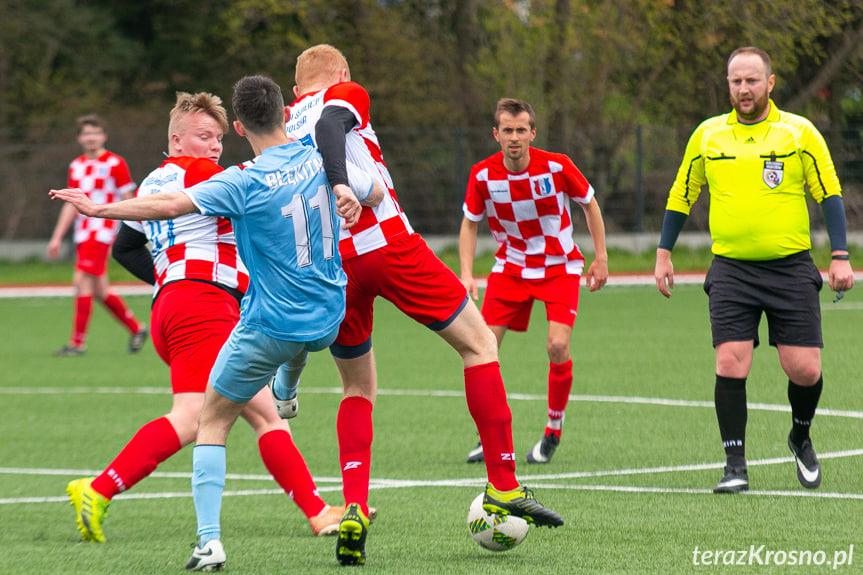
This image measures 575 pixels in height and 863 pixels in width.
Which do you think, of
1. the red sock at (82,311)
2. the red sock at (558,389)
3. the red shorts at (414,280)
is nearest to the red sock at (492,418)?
the red shorts at (414,280)

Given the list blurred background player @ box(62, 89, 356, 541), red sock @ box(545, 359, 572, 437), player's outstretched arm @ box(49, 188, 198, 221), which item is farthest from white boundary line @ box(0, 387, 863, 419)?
player's outstretched arm @ box(49, 188, 198, 221)

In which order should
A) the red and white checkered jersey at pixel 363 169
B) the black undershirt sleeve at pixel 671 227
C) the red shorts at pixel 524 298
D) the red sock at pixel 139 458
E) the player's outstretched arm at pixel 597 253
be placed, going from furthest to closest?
the red shorts at pixel 524 298 → the player's outstretched arm at pixel 597 253 → the black undershirt sleeve at pixel 671 227 → the red sock at pixel 139 458 → the red and white checkered jersey at pixel 363 169

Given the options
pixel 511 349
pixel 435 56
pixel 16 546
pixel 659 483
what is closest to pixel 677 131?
pixel 435 56

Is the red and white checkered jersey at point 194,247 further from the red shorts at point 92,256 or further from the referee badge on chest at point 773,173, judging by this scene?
the red shorts at point 92,256

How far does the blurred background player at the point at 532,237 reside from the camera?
6.86 meters

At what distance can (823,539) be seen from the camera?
15.3 ft

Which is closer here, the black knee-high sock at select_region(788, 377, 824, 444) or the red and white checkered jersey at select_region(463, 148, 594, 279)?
the black knee-high sock at select_region(788, 377, 824, 444)

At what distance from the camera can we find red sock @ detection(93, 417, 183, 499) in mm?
5203

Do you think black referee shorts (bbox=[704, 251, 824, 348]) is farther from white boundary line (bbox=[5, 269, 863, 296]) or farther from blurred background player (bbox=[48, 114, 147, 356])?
white boundary line (bbox=[5, 269, 863, 296])

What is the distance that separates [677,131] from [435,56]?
7544mm

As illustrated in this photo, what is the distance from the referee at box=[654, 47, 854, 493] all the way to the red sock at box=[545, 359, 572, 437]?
124cm

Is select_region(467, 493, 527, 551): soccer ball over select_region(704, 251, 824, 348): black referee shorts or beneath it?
beneath

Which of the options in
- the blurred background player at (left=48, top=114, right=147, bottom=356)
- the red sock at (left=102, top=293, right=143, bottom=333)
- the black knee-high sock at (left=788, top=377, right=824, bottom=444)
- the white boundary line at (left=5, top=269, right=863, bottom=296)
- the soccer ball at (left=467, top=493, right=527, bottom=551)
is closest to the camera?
the soccer ball at (left=467, top=493, right=527, bottom=551)

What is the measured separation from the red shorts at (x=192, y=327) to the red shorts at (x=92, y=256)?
23.9 ft
